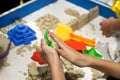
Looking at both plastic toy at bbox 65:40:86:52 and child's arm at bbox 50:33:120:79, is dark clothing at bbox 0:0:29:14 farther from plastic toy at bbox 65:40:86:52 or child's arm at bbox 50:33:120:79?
child's arm at bbox 50:33:120:79

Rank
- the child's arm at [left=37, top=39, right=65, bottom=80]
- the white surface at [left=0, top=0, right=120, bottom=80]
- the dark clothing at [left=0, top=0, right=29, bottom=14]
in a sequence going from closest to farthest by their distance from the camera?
the child's arm at [left=37, top=39, right=65, bottom=80], the white surface at [left=0, top=0, right=120, bottom=80], the dark clothing at [left=0, top=0, right=29, bottom=14]

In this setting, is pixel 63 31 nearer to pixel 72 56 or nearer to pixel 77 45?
pixel 77 45

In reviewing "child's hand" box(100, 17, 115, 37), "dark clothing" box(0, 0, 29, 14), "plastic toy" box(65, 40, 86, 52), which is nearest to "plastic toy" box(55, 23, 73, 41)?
"plastic toy" box(65, 40, 86, 52)

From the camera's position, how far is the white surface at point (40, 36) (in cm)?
91

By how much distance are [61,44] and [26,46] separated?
1.00 ft

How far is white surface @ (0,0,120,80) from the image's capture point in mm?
914

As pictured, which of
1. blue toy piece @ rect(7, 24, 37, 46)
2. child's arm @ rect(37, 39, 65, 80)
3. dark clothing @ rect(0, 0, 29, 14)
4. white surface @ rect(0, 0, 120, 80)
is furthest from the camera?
dark clothing @ rect(0, 0, 29, 14)

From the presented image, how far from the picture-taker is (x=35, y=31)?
110 cm

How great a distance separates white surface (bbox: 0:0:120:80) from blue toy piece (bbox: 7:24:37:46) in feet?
0.13

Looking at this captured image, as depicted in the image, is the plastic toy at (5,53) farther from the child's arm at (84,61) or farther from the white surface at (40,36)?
the child's arm at (84,61)

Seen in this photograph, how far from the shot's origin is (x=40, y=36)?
1077 millimetres

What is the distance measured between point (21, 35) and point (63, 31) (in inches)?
7.1

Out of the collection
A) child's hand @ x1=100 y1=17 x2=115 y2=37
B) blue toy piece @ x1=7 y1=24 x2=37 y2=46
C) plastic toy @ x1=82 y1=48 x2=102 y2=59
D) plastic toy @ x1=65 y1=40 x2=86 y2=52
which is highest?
Answer: child's hand @ x1=100 y1=17 x2=115 y2=37

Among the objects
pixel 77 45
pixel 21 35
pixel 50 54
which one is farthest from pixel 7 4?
pixel 50 54
